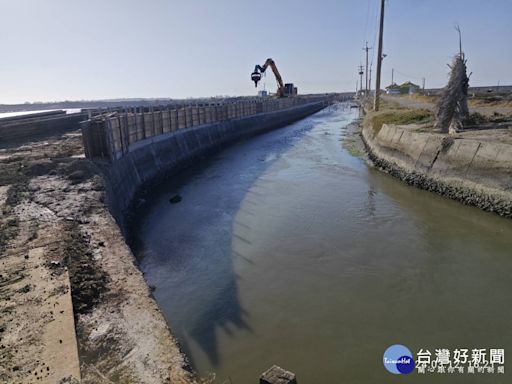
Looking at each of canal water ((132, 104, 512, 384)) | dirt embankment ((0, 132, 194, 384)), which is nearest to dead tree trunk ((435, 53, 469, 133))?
canal water ((132, 104, 512, 384))

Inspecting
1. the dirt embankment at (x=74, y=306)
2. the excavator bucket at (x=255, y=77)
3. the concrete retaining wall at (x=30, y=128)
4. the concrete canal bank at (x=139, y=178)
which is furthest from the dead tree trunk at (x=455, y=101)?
the excavator bucket at (x=255, y=77)

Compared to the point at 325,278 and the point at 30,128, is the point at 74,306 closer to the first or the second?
the point at 325,278

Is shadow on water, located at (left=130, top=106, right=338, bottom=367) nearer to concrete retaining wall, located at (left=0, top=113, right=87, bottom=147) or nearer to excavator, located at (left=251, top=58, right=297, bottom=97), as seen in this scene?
concrete retaining wall, located at (left=0, top=113, right=87, bottom=147)

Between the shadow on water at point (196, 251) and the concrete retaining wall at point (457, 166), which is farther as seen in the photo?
the concrete retaining wall at point (457, 166)

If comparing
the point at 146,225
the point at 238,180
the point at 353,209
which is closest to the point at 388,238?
the point at 353,209

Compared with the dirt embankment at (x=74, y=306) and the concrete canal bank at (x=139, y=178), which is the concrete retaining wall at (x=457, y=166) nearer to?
the concrete canal bank at (x=139, y=178)

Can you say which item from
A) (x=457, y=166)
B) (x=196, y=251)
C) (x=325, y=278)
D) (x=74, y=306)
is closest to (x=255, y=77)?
(x=457, y=166)
